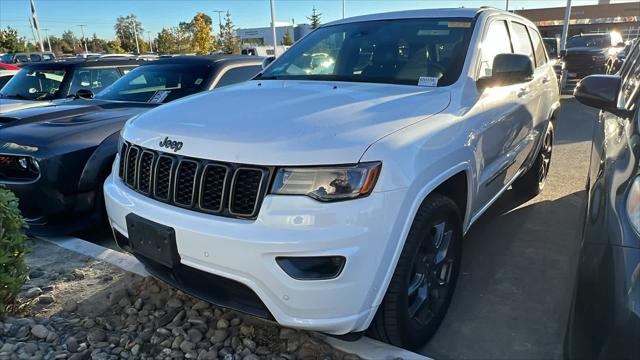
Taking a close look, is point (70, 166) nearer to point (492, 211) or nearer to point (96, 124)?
point (96, 124)

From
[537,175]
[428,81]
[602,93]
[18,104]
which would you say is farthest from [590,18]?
[428,81]

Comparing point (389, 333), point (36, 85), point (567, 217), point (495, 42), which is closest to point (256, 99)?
point (389, 333)

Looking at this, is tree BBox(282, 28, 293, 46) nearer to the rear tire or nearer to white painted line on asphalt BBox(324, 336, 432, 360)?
the rear tire

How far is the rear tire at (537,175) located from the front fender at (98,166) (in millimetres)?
3912

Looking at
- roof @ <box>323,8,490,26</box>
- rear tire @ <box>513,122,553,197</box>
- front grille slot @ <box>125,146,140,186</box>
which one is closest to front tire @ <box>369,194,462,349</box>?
front grille slot @ <box>125,146,140,186</box>

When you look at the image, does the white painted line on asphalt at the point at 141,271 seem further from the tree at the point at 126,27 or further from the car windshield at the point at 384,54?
the tree at the point at 126,27

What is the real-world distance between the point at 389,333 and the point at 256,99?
1450 mm

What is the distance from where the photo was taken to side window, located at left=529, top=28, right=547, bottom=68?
15.2ft

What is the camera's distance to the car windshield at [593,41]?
16.3 meters

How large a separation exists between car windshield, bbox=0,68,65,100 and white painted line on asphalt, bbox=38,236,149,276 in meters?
3.30

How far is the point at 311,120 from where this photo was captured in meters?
2.20

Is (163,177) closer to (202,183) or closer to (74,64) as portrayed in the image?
(202,183)

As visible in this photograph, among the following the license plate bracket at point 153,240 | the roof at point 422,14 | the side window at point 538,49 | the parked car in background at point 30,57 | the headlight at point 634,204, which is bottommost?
the license plate bracket at point 153,240

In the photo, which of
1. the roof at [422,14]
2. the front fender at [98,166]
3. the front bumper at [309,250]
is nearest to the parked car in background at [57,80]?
the front fender at [98,166]
